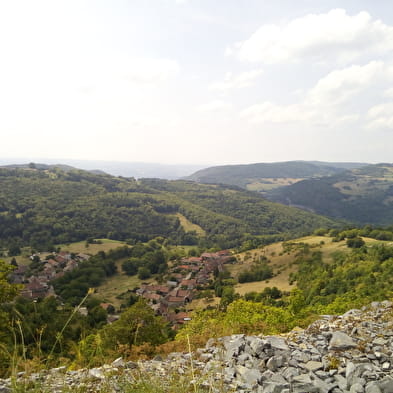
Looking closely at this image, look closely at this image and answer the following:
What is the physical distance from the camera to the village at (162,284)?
48625 mm

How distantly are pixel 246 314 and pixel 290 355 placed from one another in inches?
532

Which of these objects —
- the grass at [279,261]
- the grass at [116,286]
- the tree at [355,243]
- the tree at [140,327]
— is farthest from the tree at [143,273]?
the tree at [140,327]

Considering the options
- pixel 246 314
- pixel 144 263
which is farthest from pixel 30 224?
pixel 246 314

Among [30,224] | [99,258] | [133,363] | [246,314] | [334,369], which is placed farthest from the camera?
[30,224]

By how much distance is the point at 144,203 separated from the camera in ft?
513

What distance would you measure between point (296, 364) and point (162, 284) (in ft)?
204

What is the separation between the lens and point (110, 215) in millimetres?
128750

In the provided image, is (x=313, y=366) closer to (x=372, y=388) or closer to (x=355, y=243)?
(x=372, y=388)

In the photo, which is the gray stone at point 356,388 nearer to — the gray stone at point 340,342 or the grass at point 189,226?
the gray stone at point 340,342

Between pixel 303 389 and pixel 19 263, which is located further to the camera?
pixel 19 263

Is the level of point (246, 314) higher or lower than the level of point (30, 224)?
higher

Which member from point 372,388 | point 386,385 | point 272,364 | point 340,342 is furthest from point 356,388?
point 340,342

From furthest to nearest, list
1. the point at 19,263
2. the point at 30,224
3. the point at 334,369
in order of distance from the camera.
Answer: the point at 30,224 → the point at 19,263 → the point at 334,369

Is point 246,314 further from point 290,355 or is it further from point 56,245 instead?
point 56,245
